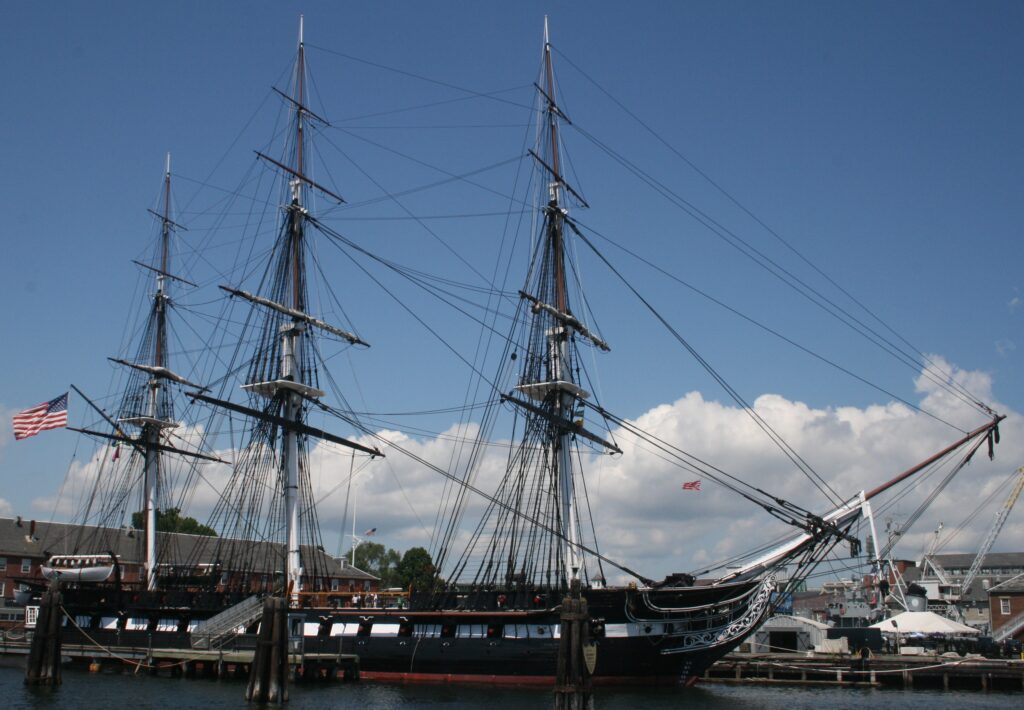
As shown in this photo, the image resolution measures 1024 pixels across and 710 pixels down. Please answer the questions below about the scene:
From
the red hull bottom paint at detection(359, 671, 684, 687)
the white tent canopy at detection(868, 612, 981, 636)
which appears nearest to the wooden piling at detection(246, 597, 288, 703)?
the red hull bottom paint at detection(359, 671, 684, 687)

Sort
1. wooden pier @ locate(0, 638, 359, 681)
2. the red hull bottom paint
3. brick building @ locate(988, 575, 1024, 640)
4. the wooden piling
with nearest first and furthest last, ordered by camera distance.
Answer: the wooden piling
the red hull bottom paint
wooden pier @ locate(0, 638, 359, 681)
brick building @ locate(988, 575, 1024, 640)

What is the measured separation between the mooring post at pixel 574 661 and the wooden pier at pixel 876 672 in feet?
67.6

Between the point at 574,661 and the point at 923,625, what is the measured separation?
34.2 m

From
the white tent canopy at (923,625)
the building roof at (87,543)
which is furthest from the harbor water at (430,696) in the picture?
the building roof at (87,543)

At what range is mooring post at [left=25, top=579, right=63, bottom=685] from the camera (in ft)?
122

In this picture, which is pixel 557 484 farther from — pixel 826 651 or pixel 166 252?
pixel 166 252

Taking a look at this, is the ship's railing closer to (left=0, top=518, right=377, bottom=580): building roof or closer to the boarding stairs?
the boarding stairs

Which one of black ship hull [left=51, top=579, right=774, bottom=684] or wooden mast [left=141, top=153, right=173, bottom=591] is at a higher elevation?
wooden mast [left=141, top=153, right=173, bottom=591]

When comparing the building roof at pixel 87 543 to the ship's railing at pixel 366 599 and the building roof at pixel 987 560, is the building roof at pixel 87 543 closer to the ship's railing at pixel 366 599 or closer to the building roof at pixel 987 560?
the ship's railing at pixel 366 599

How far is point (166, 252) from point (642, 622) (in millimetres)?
43153

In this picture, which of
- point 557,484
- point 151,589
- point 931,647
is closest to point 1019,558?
point 931,647

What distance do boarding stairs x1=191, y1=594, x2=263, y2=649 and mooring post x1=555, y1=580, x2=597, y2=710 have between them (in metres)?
20.9

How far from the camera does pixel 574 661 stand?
26.7 metres

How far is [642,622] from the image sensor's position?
37.4 m
